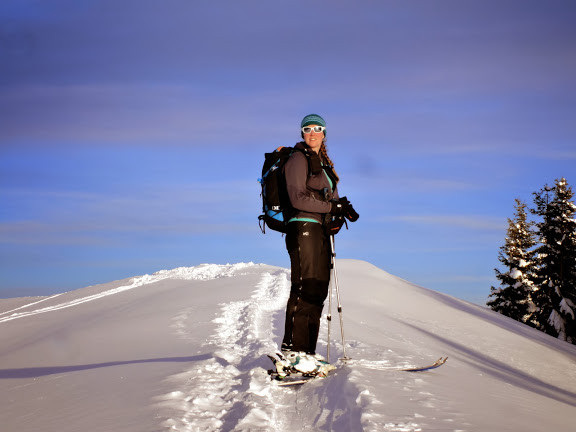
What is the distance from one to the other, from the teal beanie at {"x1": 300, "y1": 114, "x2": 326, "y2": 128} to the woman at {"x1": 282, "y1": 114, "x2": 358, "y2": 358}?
9 cm

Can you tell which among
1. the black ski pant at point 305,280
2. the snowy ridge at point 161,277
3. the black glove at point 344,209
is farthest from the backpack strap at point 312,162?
the snowy ridge at point 161,277


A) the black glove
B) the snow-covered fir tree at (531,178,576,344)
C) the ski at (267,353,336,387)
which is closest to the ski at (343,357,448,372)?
the ski at (267,353,336,387)

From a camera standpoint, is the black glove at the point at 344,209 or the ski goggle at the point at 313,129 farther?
the ski goggle at the point at 313,129

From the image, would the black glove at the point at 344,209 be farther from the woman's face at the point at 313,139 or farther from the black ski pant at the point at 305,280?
the woman's face at the point at 313,139

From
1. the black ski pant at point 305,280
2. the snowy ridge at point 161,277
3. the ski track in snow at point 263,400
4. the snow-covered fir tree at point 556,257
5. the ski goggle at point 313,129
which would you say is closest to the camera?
the ski track in snow at point 263,400

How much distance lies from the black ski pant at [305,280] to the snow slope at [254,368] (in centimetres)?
54

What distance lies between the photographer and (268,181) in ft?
17.1

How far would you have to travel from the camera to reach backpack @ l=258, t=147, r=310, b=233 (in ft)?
17.1

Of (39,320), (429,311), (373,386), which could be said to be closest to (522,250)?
(429,311)

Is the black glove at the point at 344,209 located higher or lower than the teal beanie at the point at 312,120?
lower

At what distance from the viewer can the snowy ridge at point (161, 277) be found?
51.5ft

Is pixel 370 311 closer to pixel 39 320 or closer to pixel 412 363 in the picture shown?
pixel 412 363

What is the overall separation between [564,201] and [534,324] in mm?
8256

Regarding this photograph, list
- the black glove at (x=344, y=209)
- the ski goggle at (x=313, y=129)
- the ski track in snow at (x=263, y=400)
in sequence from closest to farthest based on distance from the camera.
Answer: the ski track in snow at (x=263, y=400) < the black glove at (x=344, y=209) < the ski goggle at (x=313, y=129)
